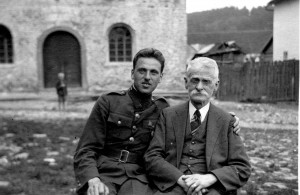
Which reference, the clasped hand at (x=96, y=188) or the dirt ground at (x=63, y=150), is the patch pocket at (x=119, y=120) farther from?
the dirt ground at (x=63, y=150)

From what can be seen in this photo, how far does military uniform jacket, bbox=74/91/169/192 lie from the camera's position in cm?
291

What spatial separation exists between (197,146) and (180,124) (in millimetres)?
217

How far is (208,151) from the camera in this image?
272 centimetres

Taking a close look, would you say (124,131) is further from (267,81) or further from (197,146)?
(267,81)

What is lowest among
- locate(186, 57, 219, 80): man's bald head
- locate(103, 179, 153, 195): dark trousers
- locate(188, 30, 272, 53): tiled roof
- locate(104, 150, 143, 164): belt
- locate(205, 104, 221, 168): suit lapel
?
locate(103, 179, 153, 195): dark trousers

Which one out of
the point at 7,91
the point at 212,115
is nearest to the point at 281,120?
the point at 212,115

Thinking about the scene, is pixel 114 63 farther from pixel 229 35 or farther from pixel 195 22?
pixel 195 22

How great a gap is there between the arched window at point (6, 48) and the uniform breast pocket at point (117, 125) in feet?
43.0

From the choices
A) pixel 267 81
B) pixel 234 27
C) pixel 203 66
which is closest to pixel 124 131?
pixel 203 66

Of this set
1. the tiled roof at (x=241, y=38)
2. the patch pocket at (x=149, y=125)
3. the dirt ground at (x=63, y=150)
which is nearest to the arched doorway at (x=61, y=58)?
the dirt ground at (x=63, y=150)

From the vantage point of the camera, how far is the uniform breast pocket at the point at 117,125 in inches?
119

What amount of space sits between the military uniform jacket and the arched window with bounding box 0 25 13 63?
13.1 meters

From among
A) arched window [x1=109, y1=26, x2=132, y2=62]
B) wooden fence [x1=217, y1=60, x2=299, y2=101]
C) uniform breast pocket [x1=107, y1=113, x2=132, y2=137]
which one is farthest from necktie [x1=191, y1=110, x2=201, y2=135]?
wooden fence [x1=217, y1=60, x2=299, y2=101]

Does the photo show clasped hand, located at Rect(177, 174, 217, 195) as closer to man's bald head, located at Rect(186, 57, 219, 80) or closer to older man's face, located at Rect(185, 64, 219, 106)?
older man's face, located at Rect(185, 64, 219, 106)
